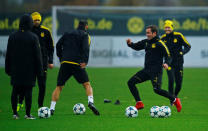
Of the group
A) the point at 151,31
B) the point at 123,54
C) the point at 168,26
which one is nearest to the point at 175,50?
the point at 168,26

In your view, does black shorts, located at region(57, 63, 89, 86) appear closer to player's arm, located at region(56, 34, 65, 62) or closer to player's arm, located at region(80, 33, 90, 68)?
player's arm, located at region(80, 33, 90, 68)

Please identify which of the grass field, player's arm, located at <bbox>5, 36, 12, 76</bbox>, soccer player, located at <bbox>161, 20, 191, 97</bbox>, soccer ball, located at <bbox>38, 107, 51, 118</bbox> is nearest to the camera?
the grass field

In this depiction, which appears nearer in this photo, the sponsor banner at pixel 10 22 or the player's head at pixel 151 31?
the player's head at pixel 151 31

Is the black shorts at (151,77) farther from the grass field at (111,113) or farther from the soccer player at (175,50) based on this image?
the soccer player at (175,50)

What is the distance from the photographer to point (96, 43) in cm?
3444

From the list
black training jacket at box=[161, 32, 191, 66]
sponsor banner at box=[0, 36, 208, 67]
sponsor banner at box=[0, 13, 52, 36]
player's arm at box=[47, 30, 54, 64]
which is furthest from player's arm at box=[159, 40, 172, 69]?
sponsor banner at box=[0, 13, 52, 36]

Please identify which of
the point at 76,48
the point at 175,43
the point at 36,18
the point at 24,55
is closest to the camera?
the point at 24,55

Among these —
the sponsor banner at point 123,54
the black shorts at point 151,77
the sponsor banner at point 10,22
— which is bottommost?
the sponsor banner at point 123,54

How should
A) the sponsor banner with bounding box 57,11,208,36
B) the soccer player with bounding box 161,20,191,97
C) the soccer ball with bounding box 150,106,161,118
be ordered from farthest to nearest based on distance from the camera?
the sponsor banner with bounding box 57,11,208,36, the soccer player with bounding box 161,20,191,97, the soccer ball with bounding box 150,106,161,118

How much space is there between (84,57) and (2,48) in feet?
74.2

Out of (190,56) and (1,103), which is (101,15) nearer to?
(190,56)

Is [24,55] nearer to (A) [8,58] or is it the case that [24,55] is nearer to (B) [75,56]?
(A) [8,58]

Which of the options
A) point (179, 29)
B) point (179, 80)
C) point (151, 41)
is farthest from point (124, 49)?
point (151, 41)

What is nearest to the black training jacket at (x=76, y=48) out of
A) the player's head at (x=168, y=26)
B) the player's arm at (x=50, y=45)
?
the player's arm at (x=50, y=45)
